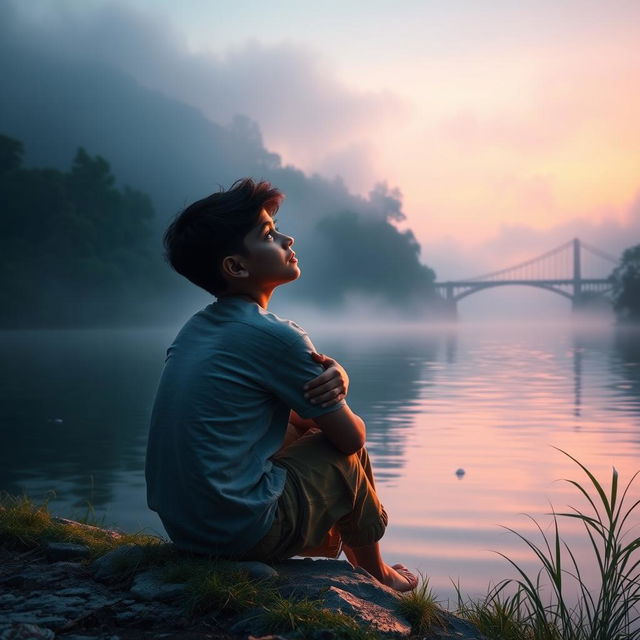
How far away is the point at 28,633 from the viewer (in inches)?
73.9

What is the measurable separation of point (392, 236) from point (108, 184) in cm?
3443

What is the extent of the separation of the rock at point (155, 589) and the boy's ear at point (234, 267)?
70 centimetres

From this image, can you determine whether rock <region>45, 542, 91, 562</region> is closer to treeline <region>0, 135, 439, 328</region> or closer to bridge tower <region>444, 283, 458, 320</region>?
treeline <region>0, 135, 439, 328</region>

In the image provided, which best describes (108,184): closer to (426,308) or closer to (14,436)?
(426,308)

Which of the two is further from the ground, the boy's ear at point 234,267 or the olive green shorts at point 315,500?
the boy's ear at point 234,267

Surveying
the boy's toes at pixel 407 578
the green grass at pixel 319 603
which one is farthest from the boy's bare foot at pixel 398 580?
the green grass at pixel 319 603

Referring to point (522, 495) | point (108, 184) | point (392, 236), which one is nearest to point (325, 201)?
point (392, 236)

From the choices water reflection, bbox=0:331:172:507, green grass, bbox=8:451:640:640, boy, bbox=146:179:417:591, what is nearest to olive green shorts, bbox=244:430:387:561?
Answer: boy, bbox=146:179:417:591

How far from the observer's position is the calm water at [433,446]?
4.50 meters

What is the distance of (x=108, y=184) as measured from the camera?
4484 centimetres

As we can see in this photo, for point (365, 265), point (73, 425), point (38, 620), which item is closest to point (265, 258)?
point (38, 620)

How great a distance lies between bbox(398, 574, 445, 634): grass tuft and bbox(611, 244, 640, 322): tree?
2068 inches

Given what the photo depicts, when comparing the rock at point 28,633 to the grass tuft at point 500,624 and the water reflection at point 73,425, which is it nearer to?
the grass tuft at point 500,624

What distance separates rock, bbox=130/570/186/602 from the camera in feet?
6.97
